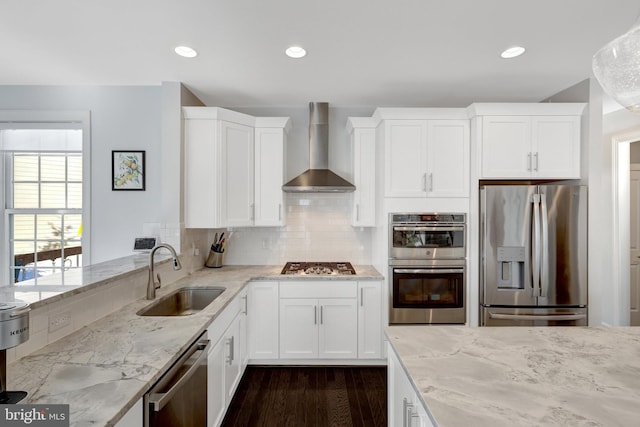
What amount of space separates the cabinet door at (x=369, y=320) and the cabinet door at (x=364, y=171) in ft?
2.11

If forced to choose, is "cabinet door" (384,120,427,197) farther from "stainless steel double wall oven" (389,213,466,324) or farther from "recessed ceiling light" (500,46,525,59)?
"recessed ceiling light" (500,46,525,59)

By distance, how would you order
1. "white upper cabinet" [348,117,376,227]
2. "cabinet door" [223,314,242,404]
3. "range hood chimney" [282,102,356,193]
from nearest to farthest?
"cabinet door" [223,314,242,404], "white upper cabinet" [348,117,376,227], "range hood chimney" [282,102,356,193]

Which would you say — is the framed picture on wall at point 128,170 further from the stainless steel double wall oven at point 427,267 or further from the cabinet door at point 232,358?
the stainless steel double wall oven at point 427,267

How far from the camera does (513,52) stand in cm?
237

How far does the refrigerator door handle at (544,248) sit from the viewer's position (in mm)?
2764

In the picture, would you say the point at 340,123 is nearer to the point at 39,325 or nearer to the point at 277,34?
the point at 277,34

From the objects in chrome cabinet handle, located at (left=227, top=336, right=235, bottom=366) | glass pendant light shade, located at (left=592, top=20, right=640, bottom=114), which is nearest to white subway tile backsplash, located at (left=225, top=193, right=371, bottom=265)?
chrome cabinet handle, located at (left=227, top=336, right=235, bottom=366)

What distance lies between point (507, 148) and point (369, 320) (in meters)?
1.94

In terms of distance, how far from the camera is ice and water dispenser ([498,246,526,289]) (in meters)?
2.79

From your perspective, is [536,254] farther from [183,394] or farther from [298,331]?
[183,394]

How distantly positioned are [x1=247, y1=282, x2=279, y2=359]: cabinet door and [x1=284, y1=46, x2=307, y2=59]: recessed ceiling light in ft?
6.25

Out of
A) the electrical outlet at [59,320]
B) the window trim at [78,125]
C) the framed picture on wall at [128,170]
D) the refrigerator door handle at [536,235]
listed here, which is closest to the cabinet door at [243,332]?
the electrical outlet at [59,320]

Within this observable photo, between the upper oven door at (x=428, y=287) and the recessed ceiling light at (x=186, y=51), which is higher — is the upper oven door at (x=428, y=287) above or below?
below

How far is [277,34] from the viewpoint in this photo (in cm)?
214
